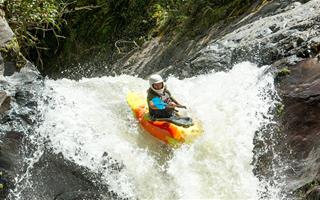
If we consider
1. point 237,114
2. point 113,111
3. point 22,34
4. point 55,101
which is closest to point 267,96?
point 237,114

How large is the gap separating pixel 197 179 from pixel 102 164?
4.12ft

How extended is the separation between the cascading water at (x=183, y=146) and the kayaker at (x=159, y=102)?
357mm

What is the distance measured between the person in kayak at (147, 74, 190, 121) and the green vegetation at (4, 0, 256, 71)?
317 cm

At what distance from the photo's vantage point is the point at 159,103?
7.57m

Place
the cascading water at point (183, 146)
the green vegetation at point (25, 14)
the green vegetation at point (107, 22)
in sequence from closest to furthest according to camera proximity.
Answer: the cascading water at point (183, 146), the green vegetation at point (25, 14), the green vegetation at point (107, 22)

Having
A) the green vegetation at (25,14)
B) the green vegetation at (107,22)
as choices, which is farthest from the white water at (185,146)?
the green vegetation at (107,22)

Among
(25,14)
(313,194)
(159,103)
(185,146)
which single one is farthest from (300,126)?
(25,14)

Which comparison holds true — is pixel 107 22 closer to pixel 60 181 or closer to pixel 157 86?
pixel 157 86

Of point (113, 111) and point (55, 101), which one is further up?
point (55, 101)

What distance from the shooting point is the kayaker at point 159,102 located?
7594mm

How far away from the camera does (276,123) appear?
6.78 meters

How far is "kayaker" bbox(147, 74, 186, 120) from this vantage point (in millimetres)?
7594

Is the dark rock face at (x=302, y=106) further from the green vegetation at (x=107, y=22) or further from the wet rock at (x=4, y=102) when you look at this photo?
the wet rock at (x=4, y=102)

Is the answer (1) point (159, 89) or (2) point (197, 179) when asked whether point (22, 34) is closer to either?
(1) point (159, 89)
